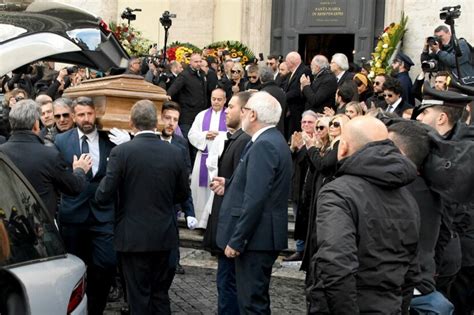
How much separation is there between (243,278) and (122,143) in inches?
57.7

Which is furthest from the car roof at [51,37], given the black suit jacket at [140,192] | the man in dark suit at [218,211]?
the man in dark suit at [218,211]

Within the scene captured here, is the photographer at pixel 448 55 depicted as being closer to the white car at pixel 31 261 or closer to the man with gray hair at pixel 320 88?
the man with gray hair at pixel 320 88

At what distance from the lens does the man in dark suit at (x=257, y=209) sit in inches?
257

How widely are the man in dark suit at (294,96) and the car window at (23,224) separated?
810 cm

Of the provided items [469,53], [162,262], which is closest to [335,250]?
[162,262]

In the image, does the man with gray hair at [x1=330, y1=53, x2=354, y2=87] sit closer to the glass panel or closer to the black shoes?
the black shoes

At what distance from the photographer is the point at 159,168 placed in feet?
22.4

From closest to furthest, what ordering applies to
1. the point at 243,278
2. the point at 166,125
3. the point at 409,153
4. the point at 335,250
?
the point at 335,250, the point at 409,153, the point at 243,278, the point at 166,125

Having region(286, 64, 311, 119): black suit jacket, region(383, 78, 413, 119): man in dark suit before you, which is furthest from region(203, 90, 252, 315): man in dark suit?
region(286, 64, 311, 119): black suit jacket

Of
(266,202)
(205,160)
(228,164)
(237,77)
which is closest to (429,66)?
(205,160)

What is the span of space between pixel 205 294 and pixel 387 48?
708 centimetres

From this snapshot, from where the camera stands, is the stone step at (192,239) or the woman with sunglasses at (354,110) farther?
the stone step at (192,239)

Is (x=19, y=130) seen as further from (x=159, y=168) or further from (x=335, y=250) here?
(x=335, y=250)

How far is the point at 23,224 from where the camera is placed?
459cm
